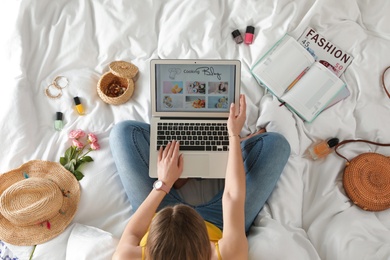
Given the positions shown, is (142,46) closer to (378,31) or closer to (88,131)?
(88,131)

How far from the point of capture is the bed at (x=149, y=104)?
115 cm

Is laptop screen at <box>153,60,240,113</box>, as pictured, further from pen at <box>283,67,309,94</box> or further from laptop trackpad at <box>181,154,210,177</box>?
pen at <box>283,67,309,94</box>

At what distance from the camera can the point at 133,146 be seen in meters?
1.19

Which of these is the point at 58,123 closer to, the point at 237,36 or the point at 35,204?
the point at 35,204

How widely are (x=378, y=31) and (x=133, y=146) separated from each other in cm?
102

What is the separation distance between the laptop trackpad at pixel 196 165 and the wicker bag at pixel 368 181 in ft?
1.51

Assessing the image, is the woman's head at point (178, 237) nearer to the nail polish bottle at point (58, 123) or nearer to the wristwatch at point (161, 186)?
the wristwatch at point (161, 186)

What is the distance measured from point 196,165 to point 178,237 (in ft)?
1.42

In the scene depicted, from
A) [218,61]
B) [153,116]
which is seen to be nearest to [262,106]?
[218,61]

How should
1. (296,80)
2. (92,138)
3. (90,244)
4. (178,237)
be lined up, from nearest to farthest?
(178,237) < (90,244) < (92,138) < (296,80)

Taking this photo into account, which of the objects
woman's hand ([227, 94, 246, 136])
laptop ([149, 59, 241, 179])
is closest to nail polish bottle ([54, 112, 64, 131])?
laptop ([149, 59, 241, 179])

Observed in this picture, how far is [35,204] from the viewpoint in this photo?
1078 mm

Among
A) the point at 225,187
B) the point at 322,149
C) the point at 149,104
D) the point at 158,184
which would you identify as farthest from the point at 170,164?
the point at 322,149

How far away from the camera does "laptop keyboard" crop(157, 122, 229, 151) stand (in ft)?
3.91
